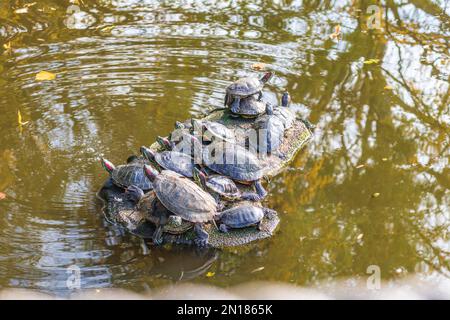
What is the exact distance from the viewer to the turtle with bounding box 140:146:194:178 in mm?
5730

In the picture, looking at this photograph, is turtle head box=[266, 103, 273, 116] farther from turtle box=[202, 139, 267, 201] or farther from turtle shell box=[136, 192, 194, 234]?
turtle shell box=[136, 192, 194, 234]

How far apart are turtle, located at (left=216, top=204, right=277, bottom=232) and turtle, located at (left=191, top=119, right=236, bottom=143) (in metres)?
1.20

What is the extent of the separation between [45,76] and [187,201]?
395 cm

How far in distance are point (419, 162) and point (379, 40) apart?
11.8 ft

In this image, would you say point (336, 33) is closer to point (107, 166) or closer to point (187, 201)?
point (107, 166)

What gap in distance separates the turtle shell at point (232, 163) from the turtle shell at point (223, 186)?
0.19 metres

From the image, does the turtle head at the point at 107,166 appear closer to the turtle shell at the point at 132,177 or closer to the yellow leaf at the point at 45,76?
the turtle shell at the point at 132,177

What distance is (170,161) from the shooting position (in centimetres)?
576

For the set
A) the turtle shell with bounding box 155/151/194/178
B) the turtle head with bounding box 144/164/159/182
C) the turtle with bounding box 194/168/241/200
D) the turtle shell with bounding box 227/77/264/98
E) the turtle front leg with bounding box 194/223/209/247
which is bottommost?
the turtle front leg with bounding box 194/223/209/247

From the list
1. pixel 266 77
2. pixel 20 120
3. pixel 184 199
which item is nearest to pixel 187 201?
pixel 184 199

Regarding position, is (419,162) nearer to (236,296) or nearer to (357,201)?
(357,201)

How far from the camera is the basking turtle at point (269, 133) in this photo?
6531mm

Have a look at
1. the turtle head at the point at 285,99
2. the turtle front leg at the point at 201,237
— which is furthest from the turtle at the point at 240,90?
the turtle front leg at the point at 201,237

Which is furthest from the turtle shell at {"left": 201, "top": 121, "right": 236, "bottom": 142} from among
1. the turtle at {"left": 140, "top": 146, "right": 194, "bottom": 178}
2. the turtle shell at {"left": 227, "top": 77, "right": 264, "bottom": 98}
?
the turtle shell at {"left": 227, "top": 77, "right": 264, "bottom": 98}
